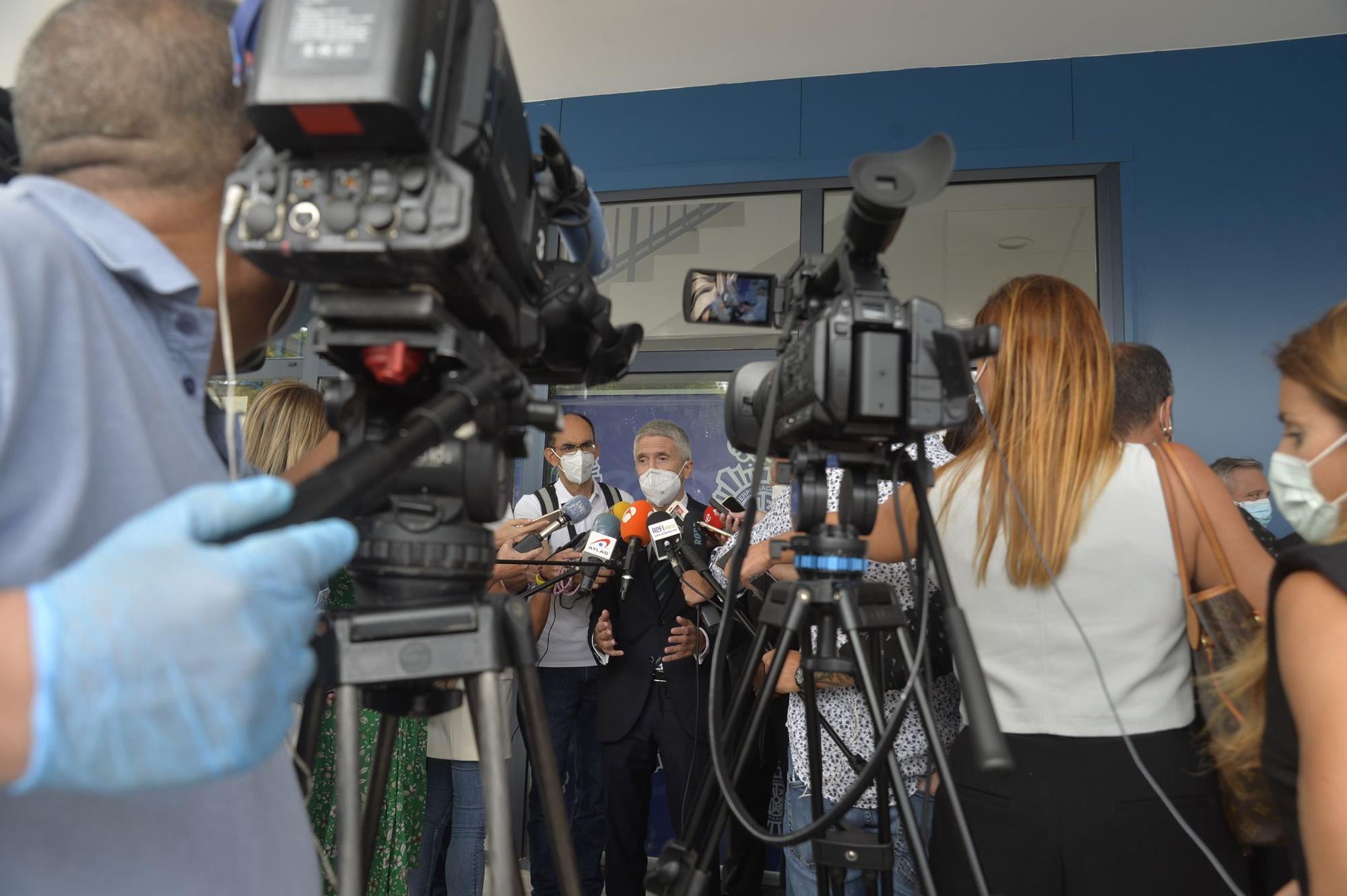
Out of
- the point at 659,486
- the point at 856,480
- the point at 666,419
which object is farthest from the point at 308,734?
the point at 666,419

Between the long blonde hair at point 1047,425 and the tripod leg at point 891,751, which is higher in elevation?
the long blonde hair at point 1047,425

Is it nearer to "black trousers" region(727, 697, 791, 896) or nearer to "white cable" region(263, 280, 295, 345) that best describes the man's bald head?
"white cable" region(263, 280, 295, 345)

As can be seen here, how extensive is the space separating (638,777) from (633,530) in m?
0.90

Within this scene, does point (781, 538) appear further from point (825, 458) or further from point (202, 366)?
point (202, 366)

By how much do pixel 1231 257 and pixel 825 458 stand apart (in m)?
3.04

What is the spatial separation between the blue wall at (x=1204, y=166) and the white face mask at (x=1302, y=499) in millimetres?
2400

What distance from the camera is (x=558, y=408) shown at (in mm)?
940

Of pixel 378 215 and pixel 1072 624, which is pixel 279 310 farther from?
pixel 1072 624

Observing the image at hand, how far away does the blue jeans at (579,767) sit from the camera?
287cm

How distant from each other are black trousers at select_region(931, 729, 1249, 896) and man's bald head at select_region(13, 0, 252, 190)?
4.29 ft

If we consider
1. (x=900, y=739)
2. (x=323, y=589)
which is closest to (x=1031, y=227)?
(x=900, y=739)

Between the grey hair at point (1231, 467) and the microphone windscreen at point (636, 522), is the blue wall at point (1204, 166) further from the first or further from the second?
the microphone windscreen at point (636, 522)

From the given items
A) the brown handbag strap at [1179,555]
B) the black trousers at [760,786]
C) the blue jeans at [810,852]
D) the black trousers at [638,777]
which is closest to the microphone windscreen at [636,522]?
the black trousers at [638,777]

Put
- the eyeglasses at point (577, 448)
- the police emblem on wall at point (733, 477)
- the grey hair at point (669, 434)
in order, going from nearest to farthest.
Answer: the grey hair at point (669, 434)
the eyeglasses at point (577, 448)
the police emblem on wall at point (733, 477)
